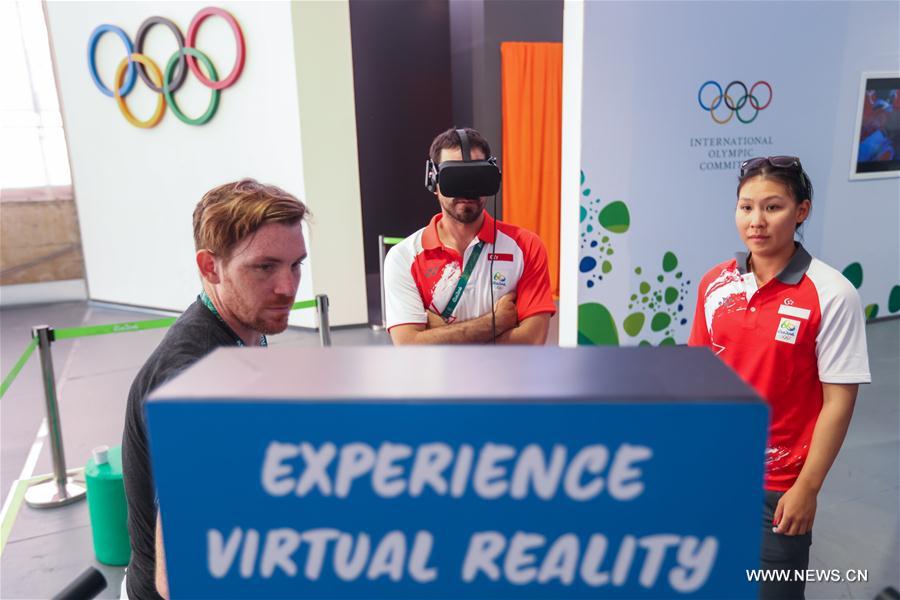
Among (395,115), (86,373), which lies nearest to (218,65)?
(395,115)

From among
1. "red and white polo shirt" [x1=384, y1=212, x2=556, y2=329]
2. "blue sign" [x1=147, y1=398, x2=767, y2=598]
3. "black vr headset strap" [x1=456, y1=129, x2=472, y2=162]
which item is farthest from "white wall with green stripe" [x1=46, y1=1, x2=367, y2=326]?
"blue sign" [x1=147, y1=398, x2=767, y2=598]

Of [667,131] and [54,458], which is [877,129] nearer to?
[667,131]

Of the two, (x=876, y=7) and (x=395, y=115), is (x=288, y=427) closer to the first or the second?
(x=876, y=7)

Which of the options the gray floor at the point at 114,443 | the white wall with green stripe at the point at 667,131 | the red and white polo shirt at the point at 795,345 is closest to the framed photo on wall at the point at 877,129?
the white wall with green stripe at the point at 667,131

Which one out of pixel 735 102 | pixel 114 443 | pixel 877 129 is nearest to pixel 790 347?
pixel 735 102

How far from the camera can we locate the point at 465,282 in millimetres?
2008

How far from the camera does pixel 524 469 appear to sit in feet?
1.54

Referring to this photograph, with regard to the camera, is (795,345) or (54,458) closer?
(795,345)

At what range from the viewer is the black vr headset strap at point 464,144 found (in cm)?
182

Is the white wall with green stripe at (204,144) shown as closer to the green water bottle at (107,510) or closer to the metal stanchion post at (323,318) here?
the metal stanchion post at (323,318)

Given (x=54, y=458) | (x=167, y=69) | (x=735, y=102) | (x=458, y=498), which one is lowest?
(x=54, y=458)

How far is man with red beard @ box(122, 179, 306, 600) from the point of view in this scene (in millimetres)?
1050

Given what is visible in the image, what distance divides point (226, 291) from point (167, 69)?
19.9 feet

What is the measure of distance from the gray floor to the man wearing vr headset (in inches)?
61.0
